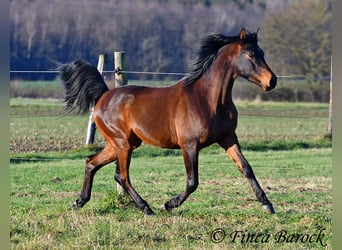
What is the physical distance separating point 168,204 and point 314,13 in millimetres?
40242

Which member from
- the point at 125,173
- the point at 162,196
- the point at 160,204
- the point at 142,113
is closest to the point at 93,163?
the point at 125,173

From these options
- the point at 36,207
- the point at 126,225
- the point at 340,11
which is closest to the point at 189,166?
the point at 126,225

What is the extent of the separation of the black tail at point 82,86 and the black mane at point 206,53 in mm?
1285

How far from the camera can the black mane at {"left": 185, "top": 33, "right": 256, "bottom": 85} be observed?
26.9ft

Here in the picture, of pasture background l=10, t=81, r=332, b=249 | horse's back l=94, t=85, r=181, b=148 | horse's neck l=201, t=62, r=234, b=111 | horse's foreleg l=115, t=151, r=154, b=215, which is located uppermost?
horse's neck l=201, t=62, r=234, b=111

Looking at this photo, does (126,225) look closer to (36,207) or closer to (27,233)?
(27,233)

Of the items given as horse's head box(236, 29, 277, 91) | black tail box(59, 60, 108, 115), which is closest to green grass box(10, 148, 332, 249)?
black tail box(59, 60, 108, 115)

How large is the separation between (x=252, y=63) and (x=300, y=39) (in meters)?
36.7

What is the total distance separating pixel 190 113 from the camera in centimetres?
788

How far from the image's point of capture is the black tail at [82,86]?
8898mm

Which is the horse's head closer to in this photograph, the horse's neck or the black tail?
the horse's neck

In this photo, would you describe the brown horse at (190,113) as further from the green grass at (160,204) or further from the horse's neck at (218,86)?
the green grass at (160,204)

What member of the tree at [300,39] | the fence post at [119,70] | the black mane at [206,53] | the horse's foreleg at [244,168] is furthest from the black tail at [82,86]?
the tree at [300,39]

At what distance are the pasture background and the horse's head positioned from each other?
4.87ft
